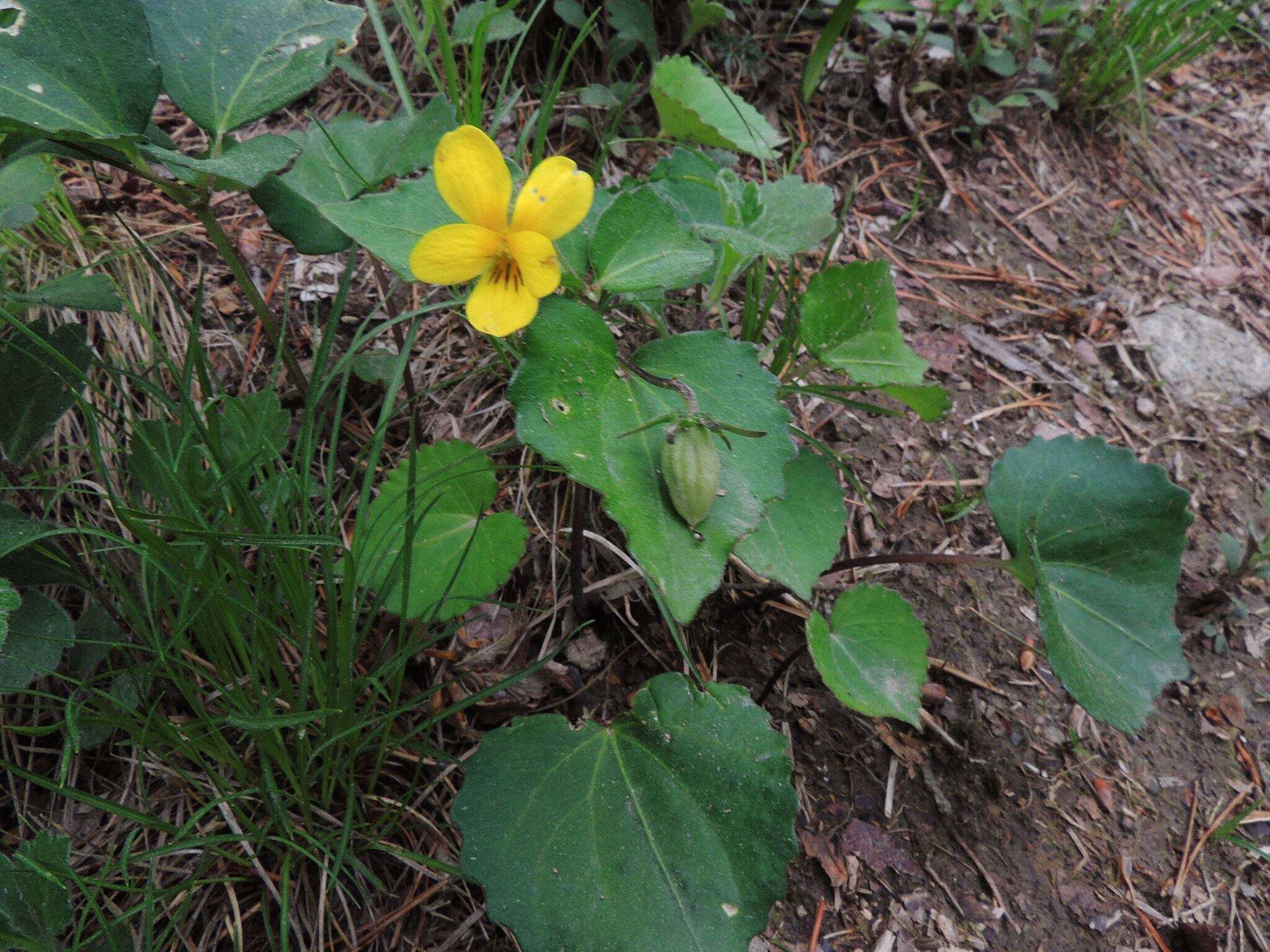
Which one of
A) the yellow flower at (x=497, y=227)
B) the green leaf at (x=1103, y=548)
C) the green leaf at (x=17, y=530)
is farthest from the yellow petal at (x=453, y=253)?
the green leaf at (x=1103, y=548)

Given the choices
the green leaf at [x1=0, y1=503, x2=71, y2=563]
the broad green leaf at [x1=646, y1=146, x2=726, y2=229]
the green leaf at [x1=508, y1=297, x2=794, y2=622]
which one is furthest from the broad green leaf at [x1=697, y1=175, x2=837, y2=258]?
the green leaf at [x1=0, y1=503, x2=71, y2=563]

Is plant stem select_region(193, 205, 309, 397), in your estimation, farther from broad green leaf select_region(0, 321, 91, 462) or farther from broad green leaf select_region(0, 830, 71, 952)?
broad green leaf select_region(0, 830, 71, 952)

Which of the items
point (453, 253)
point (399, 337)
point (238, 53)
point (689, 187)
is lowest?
point (399, 337)

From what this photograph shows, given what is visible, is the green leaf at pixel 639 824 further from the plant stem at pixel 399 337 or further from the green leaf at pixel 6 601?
the plant stem at pixel 399 337

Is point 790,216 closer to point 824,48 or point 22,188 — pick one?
point 824,48

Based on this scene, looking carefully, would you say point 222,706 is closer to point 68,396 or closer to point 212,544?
point 212,544

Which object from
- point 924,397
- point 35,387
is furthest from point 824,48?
point 35,387

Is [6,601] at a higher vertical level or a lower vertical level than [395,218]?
lower

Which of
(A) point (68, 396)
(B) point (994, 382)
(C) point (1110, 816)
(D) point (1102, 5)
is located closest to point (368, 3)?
(A) point (68, 396)
